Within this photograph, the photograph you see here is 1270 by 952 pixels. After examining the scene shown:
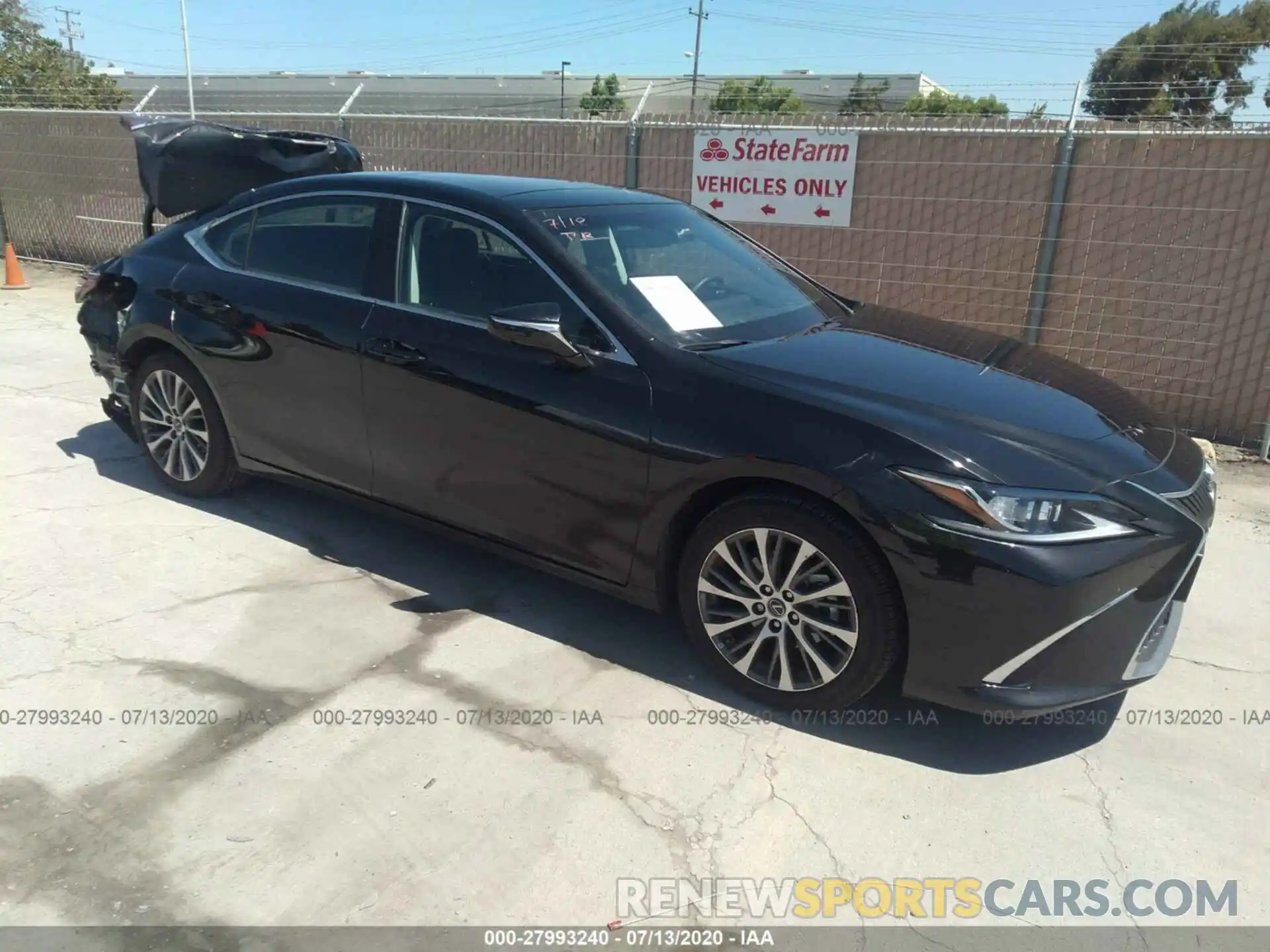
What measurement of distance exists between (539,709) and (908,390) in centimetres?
168

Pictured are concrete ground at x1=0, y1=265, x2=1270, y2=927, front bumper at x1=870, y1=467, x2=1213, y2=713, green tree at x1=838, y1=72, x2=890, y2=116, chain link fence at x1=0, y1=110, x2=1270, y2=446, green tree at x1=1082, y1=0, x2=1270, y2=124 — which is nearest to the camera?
concrete ground at x1=0, y1=265, x2=1270, y2=927

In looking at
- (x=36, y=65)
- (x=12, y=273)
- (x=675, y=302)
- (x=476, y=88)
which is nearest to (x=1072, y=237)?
(x=675, y=302)

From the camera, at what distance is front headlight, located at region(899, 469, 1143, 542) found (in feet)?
9.16

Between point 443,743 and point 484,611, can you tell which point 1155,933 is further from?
point 484,611

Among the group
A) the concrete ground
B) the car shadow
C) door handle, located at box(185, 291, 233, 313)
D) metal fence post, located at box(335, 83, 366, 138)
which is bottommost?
the concrete ground

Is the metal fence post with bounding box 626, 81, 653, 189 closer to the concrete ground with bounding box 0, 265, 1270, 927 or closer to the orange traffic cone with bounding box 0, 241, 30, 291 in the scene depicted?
the concrete ground with bounding box 0, 265, 1270, 927

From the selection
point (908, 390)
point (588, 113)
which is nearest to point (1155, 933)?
point (908, 390)

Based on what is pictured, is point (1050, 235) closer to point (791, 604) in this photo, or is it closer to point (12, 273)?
point (791, 604)

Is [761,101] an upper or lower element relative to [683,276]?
upper

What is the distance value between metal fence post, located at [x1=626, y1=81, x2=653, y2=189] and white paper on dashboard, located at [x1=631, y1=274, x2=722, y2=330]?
5.12 metres

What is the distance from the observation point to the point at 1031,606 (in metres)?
2.78

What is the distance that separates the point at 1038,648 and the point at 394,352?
104 inches

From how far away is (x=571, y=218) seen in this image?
3824mm

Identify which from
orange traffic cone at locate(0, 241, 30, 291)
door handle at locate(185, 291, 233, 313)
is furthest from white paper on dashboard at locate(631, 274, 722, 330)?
orange traffic cone at locate(0, 241, 30, 291)
